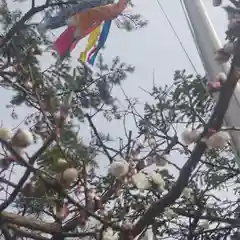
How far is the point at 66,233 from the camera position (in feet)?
5.15

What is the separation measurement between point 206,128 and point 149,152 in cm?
52

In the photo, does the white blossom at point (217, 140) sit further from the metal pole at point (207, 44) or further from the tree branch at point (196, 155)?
the metal pole at point (207, 44)

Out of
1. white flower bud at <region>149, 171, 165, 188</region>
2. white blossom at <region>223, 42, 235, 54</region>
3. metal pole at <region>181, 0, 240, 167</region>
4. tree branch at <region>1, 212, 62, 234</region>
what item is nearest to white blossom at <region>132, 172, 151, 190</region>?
white flower bud at <region>149, 171, 165, 188</region>

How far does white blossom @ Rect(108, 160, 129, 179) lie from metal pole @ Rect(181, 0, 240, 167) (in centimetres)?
122

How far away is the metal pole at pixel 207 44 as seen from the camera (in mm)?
2623

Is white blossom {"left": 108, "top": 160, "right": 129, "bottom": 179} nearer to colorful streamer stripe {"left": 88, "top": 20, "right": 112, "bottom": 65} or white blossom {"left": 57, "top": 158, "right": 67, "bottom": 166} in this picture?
white blossom {"left": 57, "top": 158, "right": 67, "bottom": 166}

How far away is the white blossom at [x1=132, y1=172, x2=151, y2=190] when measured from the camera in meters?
1.47

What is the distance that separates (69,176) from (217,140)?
1.44ft

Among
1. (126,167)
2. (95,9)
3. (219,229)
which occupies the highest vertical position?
(95,9)

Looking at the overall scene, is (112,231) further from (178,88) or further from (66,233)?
(178,88)

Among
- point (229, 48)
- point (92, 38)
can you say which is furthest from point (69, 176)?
point (92, 38)

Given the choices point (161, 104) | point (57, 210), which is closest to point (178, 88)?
point (161, 104)

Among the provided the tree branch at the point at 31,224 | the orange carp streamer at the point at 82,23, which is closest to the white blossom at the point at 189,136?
the tree branch at the point at 31,224

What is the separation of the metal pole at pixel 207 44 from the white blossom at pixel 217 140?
1.18 m
